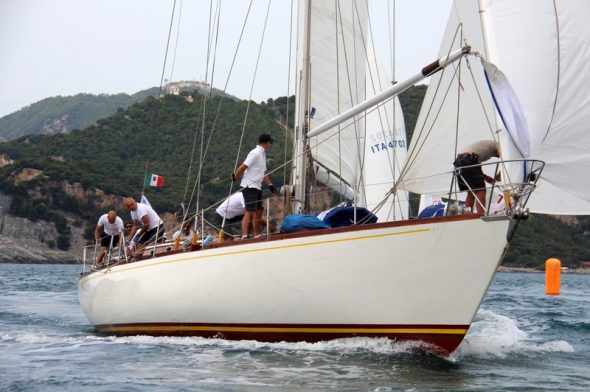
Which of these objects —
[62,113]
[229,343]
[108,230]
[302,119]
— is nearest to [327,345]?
[229,343]

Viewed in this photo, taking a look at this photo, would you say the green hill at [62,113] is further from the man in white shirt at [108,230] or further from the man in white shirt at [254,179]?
the man in white shirt at [254,179]

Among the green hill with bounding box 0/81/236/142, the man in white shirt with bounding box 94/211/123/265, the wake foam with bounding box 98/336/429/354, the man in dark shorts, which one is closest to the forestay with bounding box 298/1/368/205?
the man in dark shorts

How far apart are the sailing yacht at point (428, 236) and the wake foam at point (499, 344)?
0.98 m

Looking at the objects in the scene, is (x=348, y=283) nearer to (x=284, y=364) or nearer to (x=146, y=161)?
(x=284, y=364)

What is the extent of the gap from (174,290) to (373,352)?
260 centimetres

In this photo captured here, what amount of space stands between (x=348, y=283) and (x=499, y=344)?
9.16 ft

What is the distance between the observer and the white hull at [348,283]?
8.91 meters

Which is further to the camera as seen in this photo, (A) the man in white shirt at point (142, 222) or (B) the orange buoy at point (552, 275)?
(B) the orange buoy at point (552, 275)

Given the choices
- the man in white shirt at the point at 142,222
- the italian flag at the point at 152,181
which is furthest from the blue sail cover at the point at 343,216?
the italian flag at the point at 152,181

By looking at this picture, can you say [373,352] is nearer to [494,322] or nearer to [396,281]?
[396,281]

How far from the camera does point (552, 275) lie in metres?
26.6

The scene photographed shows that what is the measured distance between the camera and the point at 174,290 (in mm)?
10539

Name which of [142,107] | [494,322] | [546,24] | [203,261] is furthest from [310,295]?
[142,107]

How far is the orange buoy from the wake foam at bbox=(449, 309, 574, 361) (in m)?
12.6
